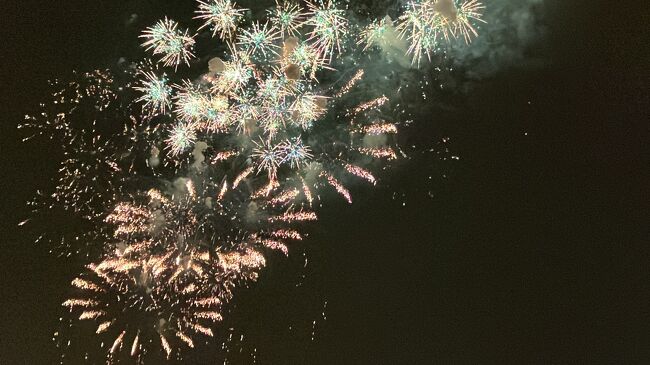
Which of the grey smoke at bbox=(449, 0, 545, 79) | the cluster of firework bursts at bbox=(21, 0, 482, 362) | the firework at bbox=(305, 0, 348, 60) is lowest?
the cluster of firework bursts at bbox=(21, 0, 482, 362)

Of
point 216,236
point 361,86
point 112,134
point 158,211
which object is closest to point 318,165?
point 361,86

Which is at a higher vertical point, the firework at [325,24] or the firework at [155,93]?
the firework at [325,24]

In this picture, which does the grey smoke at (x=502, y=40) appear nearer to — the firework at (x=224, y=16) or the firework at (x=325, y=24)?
Result: the firework at (x=325, y=24)

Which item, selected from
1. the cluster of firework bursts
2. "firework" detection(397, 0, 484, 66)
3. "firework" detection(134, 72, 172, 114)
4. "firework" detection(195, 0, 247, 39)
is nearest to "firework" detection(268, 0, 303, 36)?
the cluster of firework bursts

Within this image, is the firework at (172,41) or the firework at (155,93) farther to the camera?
the firework at (155,93)

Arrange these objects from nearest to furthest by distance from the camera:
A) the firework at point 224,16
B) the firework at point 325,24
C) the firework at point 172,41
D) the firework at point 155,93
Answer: the firework at point 325,24 → the firework at point 224,16 → the firework at point 172,41 → the firework at point 155,93

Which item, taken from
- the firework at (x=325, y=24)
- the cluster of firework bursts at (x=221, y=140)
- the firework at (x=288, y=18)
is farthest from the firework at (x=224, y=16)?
the firework at (x=325, y=24)

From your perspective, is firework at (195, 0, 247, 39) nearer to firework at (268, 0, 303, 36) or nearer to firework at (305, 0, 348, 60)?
firework at (268, 0, 303, 36)

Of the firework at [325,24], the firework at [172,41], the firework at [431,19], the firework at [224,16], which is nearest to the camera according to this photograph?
the firework at [431,19]

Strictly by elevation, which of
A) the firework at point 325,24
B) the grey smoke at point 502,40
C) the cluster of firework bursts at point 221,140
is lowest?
the cluster of firework bursts at point 221,140
